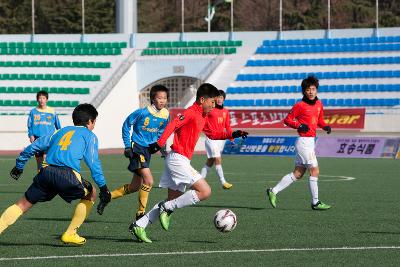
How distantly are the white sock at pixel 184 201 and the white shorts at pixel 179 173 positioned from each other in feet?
0.44

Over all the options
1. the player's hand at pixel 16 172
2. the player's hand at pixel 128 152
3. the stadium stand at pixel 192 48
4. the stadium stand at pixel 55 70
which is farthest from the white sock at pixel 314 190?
the stadium stand at pixel 192 48

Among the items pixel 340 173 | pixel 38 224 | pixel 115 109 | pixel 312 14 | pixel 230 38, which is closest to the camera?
pixel 38 224

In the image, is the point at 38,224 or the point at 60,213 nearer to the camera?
the point at 38,224

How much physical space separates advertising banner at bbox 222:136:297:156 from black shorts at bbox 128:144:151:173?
2130 cm

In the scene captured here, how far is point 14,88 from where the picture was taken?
52.3 metres

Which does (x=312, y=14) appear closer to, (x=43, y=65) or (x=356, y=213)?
(x=43, y=65)

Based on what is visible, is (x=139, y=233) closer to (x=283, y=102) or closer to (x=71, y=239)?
(x=71, y=239)

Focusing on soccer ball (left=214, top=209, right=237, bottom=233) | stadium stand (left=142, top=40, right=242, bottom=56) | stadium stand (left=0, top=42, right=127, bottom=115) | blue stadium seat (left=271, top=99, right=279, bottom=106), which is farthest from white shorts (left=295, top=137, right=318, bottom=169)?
stadium stand (left=142, top=40, right=242, bottom=56)

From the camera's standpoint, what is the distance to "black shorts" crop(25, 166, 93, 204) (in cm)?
1015

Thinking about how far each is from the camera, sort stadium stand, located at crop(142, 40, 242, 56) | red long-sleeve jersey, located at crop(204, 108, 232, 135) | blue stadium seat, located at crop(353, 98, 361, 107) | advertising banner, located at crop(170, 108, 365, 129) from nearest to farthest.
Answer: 1. red long-sleeve jersey, located at crop(204, 108, 232, 135)
2. advertising banner, located at crop(170, 108, 365, 129)
3. blue stadium seat, located at crop(353, 98, 361, 107)
4. stadium stand, located at crop(142, 40, 242, 56)

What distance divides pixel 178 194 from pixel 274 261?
2250 millimetres

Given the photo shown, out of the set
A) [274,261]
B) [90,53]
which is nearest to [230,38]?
[90,53]

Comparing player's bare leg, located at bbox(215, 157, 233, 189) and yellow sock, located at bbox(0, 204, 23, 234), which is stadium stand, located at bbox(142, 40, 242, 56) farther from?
yellow sock, located at bbox(0, 204, 23, 234)

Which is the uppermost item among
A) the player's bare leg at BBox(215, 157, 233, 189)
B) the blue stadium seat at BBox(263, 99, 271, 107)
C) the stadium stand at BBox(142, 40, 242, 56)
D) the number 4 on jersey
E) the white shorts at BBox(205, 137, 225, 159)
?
the stadium stand at BBox(142, 40, 242, 56)
